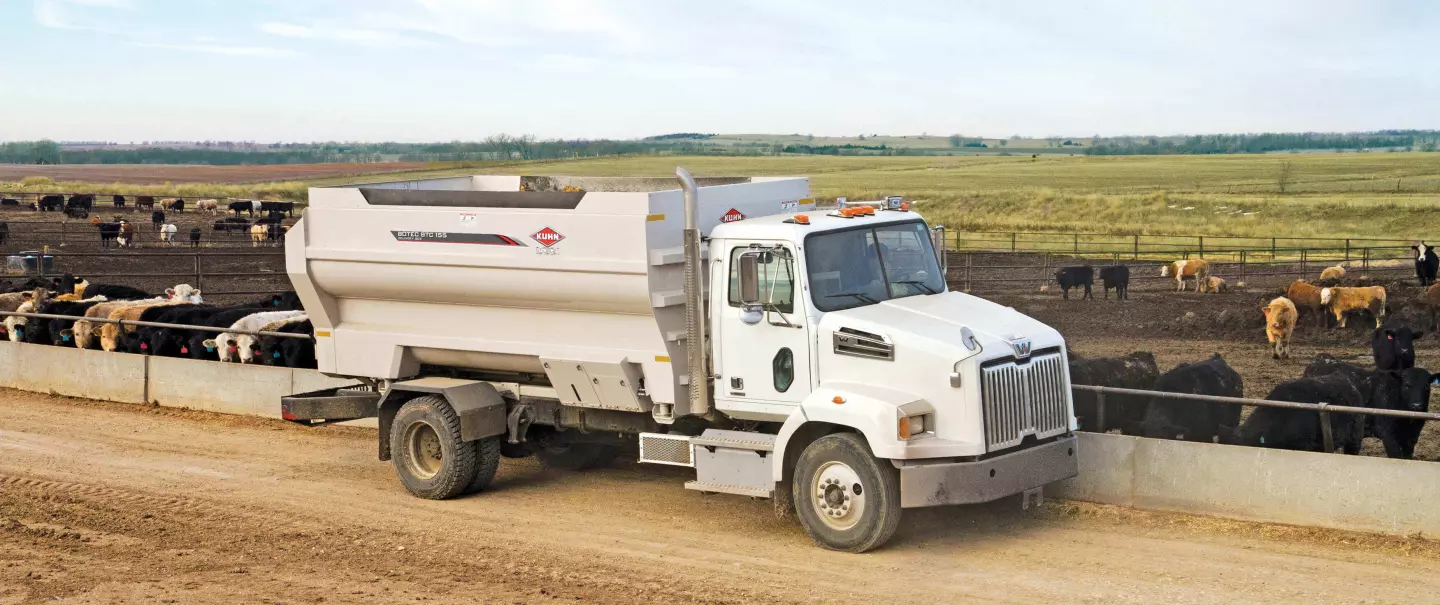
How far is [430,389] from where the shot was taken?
1228 centimetres

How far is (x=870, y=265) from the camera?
10.9 metres

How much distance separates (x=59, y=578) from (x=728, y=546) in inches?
192

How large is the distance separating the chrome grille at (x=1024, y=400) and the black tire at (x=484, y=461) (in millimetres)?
4738

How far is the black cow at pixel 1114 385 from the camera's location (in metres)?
13.7

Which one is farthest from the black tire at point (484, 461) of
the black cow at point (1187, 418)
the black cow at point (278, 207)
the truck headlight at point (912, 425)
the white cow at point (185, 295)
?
the black cow at point (278, 207)

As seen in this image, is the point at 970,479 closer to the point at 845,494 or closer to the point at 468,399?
the point at 845,494

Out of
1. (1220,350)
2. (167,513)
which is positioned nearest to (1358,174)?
(1220,350)

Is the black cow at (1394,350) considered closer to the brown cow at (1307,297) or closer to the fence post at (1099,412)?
the fence post at (1099,412)

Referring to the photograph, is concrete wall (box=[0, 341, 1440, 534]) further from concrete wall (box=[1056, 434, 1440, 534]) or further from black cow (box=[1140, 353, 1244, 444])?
black cow (box=[1140, 353, 1244, 444])

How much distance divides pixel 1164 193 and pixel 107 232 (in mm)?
57992

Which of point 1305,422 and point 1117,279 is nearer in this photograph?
point 1305,422

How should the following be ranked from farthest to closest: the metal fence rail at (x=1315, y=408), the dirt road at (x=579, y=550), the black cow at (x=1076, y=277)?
the black cow at (x=1076, y=277), the metal fence rail at (x=1315, y=408), the dirt road at (x=579, y=550)

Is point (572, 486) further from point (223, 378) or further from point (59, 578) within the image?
point (223, 378)

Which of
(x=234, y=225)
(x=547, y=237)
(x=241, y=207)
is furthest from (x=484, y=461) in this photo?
(x=241, y=207)
